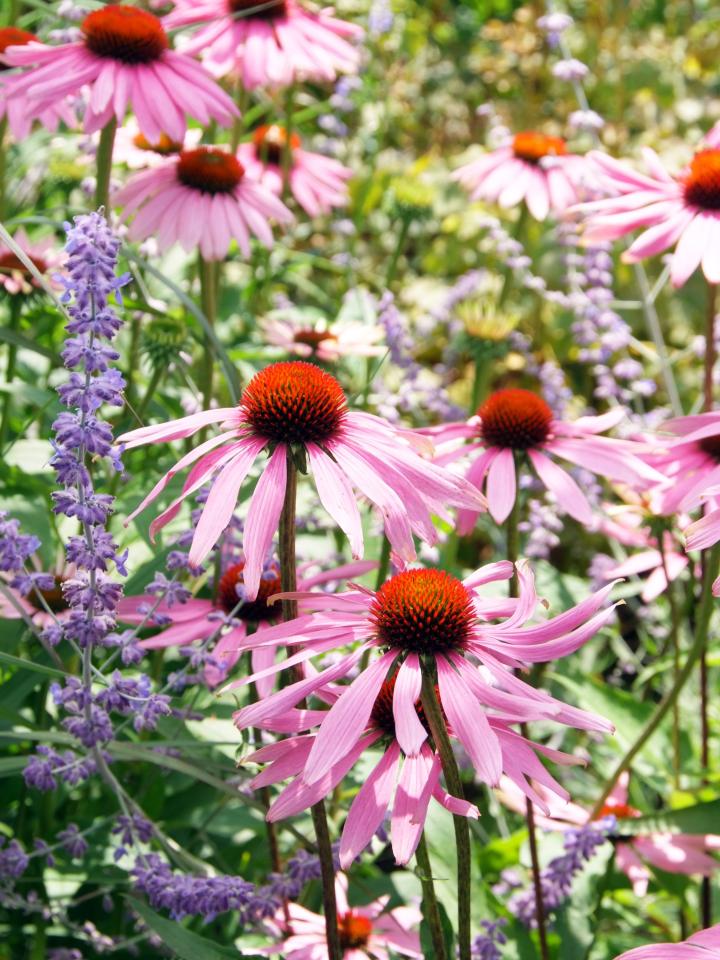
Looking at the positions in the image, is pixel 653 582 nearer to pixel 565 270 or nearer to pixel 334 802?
pixel 334 802

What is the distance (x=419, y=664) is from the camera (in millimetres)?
846

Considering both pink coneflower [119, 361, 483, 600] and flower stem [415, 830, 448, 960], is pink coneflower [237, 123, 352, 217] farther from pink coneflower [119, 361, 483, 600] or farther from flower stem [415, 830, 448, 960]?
flower stem [415, 830, 448, 960]

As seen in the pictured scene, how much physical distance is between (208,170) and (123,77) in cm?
20

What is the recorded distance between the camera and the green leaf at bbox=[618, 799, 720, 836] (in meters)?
1.25

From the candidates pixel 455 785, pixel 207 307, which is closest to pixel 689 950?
pixel 455 785

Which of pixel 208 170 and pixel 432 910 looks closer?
pixel 432 910

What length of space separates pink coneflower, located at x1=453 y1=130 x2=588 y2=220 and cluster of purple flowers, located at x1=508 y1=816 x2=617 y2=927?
103cm

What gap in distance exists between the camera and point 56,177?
243cm

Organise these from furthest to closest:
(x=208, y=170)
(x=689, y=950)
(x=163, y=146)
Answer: (x=163, y=146) < (x=208, y=170) < (x=689, y=950)

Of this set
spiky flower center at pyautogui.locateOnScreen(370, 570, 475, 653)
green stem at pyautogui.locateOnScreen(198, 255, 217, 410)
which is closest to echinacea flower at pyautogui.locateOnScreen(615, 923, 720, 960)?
spiky flower center at pyautogui.locateOnScreen(370, 570, 475, 653)

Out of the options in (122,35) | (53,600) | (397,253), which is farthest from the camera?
(397,253)

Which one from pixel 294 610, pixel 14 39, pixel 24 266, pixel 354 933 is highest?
pixel 14 39

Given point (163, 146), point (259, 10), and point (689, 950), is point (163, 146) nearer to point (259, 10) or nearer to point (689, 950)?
point (259, 10)

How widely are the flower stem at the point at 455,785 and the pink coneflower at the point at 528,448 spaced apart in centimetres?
38
